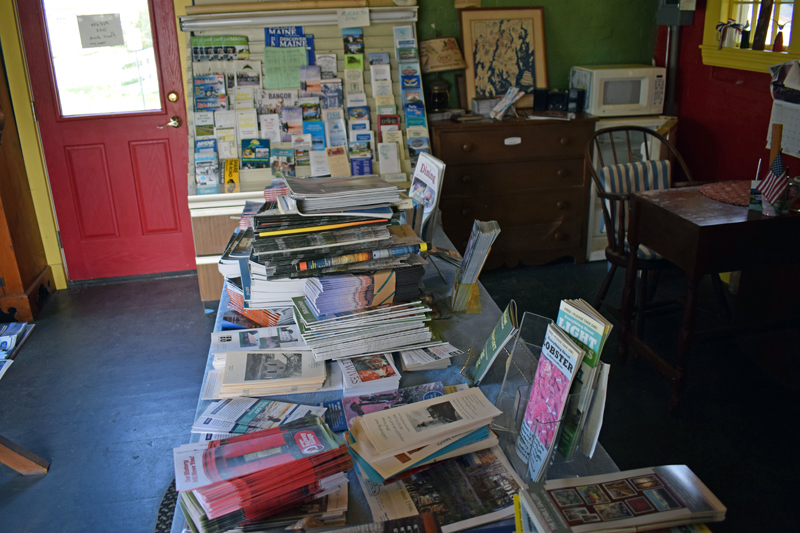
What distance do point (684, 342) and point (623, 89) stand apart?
2.13m

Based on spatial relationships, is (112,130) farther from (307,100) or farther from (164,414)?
(164,414)

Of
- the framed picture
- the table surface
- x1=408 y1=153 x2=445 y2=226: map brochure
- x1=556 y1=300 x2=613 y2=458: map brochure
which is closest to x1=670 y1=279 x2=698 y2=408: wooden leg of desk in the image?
the table surface

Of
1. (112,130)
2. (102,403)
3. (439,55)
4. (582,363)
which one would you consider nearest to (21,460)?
(102,403)

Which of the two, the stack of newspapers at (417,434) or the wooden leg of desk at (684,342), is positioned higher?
the stack of newspapers at (417,434)

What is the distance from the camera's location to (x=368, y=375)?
1.46m

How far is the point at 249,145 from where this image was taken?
142 inches

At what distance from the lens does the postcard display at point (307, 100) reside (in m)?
3.56

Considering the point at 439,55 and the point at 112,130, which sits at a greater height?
the point at 439,55

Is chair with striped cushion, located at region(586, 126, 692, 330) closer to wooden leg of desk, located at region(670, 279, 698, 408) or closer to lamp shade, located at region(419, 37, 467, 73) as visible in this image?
wooden leg of desk, located at region(670, 279, 698, 408)

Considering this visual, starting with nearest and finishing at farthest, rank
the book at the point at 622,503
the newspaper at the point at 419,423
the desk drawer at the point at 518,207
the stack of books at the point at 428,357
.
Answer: the book at the point at 622,503 → the newspaper at the point at 419,423 → the stack of books at the point at 428,357 → the desk drawer at the point at 518,207

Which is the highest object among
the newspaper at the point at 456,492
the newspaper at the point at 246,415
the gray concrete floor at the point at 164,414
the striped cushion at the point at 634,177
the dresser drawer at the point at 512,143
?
the dresser drawer at the point at 512,143

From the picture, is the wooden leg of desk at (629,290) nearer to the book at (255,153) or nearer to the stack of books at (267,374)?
the stack of books at (267,374)

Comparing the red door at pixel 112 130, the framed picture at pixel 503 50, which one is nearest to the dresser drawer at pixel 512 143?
the framed picture at pixel 503 50

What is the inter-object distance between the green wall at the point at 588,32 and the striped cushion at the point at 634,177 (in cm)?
139
